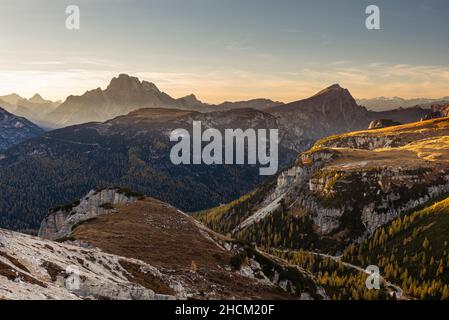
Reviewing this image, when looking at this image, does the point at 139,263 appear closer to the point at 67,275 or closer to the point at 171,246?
the point at 67,275

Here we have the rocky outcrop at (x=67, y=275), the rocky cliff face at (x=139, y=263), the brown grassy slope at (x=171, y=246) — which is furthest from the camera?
the brown grassy slope at (x=171, y=246)

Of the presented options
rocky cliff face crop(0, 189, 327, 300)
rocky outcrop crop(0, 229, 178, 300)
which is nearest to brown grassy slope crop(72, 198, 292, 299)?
rocky cliff face crop(0, 189, 327, 300)

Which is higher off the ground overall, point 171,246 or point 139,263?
point 139,263

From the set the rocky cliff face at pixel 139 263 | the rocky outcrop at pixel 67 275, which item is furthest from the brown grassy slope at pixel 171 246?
the rocky outcrop at pixel 67 275

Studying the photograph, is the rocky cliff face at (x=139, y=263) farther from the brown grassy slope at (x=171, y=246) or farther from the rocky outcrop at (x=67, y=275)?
the brown grassy slope at (x=171, y=246)

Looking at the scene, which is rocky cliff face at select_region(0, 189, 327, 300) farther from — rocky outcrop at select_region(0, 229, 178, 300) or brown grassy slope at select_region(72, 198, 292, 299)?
brown grassy slope at select_region(72, 198, 292, 299)

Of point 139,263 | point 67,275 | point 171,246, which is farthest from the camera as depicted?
point 171,246

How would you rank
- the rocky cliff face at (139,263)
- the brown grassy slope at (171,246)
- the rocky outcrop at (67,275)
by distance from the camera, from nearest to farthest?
the rocky outcrop at (67,275) < the rocky cliff face at (139,263) < the brown grassy slope at (171,246)

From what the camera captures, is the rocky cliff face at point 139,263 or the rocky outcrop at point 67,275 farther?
the rocky cliff face at point 139,263

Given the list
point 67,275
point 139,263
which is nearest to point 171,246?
point 139,263

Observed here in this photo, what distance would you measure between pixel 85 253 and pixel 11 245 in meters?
19.3

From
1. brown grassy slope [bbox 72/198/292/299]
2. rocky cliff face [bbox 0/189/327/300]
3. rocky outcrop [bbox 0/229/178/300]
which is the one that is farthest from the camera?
brown grassy slope [bbox 72/198/292/299]

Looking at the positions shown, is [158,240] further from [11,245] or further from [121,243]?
[11,245]
